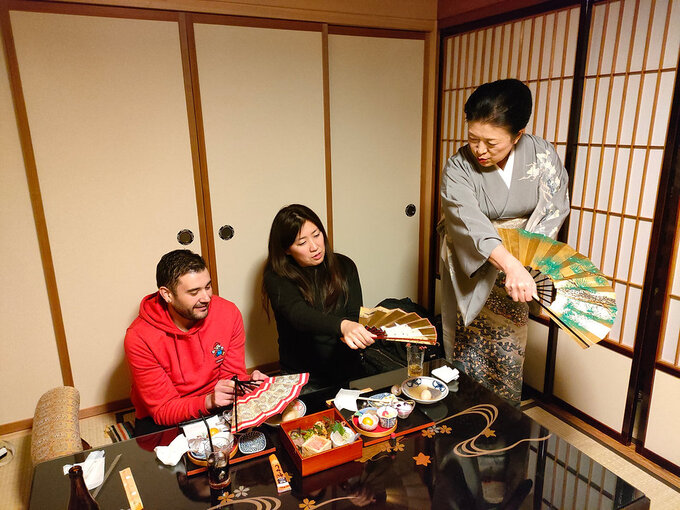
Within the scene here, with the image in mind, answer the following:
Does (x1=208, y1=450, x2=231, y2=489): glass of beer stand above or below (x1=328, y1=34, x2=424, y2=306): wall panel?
below

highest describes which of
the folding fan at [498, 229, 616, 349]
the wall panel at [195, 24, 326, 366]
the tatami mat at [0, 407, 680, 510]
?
the wall panel at [195, 24, 326, 366]

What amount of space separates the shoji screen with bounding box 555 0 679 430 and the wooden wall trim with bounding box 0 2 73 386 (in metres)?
2.99

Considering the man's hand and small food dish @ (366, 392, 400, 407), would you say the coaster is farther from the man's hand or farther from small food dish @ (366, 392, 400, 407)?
small food dish @ (366, 392, 400, 407)

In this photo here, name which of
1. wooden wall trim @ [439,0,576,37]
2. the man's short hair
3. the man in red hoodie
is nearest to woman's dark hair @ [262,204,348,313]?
the man in red hoodie

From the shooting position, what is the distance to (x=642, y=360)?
100 inches

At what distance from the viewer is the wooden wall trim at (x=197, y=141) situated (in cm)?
292

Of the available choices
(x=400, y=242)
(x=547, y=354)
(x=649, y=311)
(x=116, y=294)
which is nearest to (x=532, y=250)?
(x=649, y=311)

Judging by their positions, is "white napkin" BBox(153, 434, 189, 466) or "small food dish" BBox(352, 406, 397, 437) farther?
"small food dish" BBox(352, 406, 397, 437)

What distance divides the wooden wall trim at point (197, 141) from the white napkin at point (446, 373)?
174 cm

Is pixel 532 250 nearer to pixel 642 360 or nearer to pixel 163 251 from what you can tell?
pixel 642 360

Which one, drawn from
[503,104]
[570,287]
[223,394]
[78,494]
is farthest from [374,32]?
[78,494]

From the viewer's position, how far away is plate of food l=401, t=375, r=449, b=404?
187cm

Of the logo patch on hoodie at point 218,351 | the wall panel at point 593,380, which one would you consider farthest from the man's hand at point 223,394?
the wall panel at point 593,380

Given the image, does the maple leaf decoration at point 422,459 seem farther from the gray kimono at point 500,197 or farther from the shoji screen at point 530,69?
the shoji screen at point 530,69
